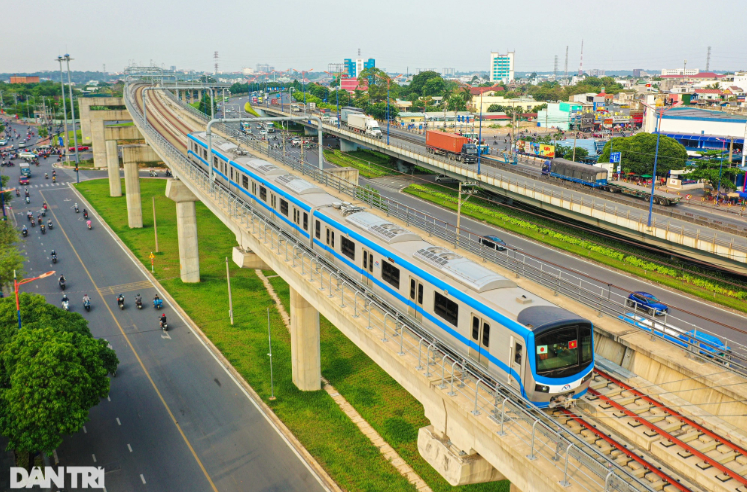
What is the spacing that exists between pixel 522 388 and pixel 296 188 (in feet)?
66.6

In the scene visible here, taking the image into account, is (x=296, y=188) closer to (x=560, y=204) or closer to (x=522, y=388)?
(x=522, y=388)

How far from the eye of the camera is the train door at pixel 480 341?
18688mm

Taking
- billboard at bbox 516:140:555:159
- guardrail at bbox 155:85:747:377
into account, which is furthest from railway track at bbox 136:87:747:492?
billboard at bbox 516:140:555:159

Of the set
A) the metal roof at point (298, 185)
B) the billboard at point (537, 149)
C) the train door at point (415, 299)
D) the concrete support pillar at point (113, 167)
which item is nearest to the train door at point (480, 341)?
the train door at point (415, 299)

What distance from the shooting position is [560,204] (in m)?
54.9

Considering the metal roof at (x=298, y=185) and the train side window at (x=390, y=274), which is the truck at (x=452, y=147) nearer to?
the metal roof at (x=298, y=185)

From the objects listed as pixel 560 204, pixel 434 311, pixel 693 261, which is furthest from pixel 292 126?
pixel 434 311

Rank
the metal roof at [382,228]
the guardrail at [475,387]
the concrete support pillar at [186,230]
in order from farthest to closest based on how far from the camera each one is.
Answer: the concrete support pillar at [186,230] → the metal roof at [382,228] → the guardrail at [475,387]

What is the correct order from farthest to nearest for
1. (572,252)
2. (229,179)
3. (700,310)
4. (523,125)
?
(523,125) < (572,252) < (229,179) < (700,310)

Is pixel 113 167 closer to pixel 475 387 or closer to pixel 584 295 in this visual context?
pixel 584 295

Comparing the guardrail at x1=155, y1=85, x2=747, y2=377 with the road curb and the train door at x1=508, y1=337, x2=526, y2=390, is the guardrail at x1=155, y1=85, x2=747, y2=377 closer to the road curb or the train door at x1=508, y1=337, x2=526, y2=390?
the train door at x1=508, y1=337, x2=526, y2=390

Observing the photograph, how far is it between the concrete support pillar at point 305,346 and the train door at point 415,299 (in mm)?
11833

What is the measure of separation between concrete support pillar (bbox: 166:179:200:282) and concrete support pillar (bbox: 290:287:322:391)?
21610 millimetres

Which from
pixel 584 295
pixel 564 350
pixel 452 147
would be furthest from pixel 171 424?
A: pixel 452 147
